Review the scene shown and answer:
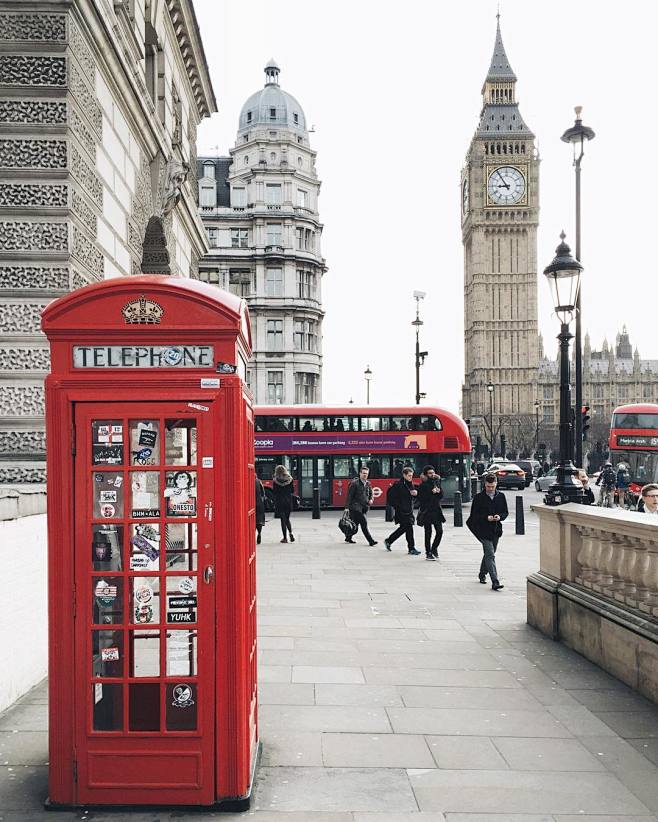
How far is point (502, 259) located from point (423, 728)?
384ft

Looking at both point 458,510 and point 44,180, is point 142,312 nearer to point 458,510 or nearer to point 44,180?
point 44,180

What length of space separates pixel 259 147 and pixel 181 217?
2025 inches

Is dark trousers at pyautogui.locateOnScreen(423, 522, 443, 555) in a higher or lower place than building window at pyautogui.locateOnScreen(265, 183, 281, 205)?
lower

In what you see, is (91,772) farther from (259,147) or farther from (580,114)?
(259,147)

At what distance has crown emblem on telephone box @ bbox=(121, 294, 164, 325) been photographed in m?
4.27

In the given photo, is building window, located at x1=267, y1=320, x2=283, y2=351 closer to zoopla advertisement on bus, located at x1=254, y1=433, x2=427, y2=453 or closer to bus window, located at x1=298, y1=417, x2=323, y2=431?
bus window, located at x1=298, y1=417, x2=323, y2=431

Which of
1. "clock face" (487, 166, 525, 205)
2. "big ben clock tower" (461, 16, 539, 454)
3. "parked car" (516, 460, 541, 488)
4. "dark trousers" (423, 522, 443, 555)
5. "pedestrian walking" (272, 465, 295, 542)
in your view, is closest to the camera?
"dark trousers" (423, 522, 443, 555)

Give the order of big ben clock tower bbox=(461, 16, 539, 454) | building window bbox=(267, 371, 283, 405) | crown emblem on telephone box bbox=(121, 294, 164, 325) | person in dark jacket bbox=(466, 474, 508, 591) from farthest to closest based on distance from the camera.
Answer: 1. big ben clock tower bbox=(461, 16, 539, 454)
2. building window bbox=(267, 371, 283, 405)
3. person in dark jacket bbox=(466, 474, 508, 591)
4. crown emblem on telephone box bbox=(121, 294, 164, 325)

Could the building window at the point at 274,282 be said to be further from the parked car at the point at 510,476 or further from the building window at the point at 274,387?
the parked car at the point at 510,476

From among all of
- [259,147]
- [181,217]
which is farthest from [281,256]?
[181,217]

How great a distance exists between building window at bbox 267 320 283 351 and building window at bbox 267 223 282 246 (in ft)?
20.6

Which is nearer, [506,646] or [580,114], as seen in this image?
[506,646]

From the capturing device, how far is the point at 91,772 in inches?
164

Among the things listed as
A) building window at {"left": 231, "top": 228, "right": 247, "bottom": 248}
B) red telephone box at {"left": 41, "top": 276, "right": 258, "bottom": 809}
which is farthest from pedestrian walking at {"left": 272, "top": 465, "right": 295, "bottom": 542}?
building window at {"left": 231, "top": 228, "right": 247, "bottom": 248}
